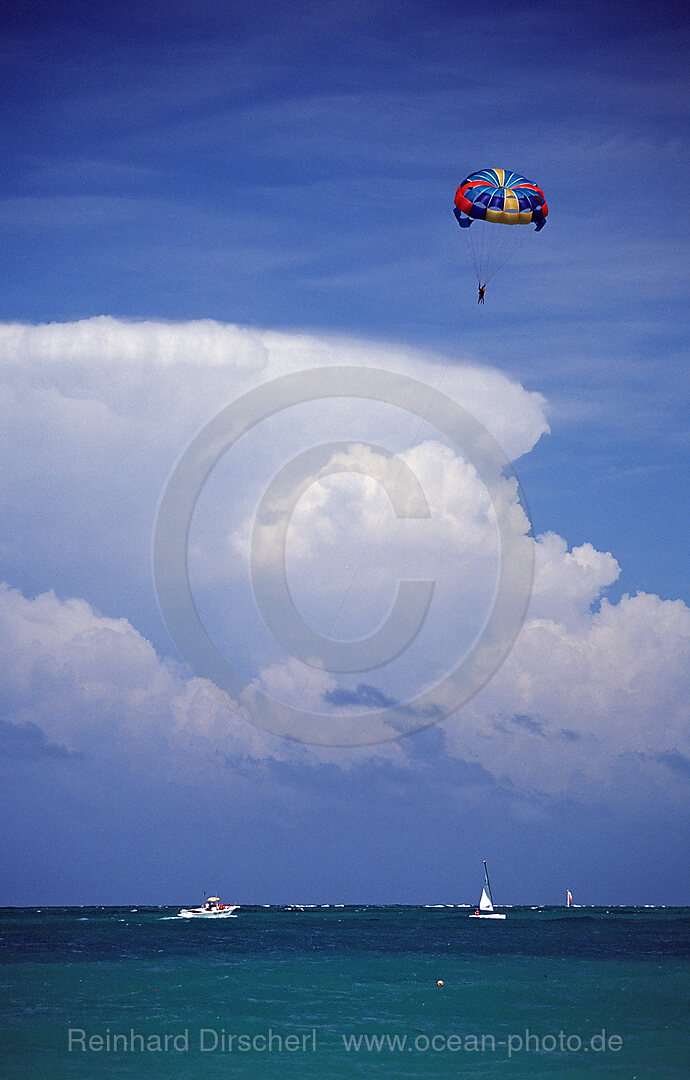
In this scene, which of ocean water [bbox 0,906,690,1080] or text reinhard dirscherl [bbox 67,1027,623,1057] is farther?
text reinhard dirscherl [bbox 67,1027,623,1057]

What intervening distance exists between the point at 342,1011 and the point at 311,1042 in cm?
724

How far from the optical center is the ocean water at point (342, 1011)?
34531 millimetres

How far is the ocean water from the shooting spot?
113 ft

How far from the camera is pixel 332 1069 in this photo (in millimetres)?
34094

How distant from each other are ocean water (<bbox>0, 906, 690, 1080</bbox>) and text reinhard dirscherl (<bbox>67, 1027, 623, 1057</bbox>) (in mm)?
77

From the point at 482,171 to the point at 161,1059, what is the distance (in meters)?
38.7

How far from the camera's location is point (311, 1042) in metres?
38.3

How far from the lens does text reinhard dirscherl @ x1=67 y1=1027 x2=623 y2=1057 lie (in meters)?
36.8

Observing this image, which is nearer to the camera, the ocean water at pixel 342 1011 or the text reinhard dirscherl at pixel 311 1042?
the ocean water at pixel 342 1011

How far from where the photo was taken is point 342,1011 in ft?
148

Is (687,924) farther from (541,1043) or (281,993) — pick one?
(541,1043)

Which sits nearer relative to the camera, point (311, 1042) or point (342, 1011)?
point (311, 1042)

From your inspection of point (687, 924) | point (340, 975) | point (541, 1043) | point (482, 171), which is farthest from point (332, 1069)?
point (687, 924)

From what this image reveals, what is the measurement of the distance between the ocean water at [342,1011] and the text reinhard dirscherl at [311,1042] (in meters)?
0.08
